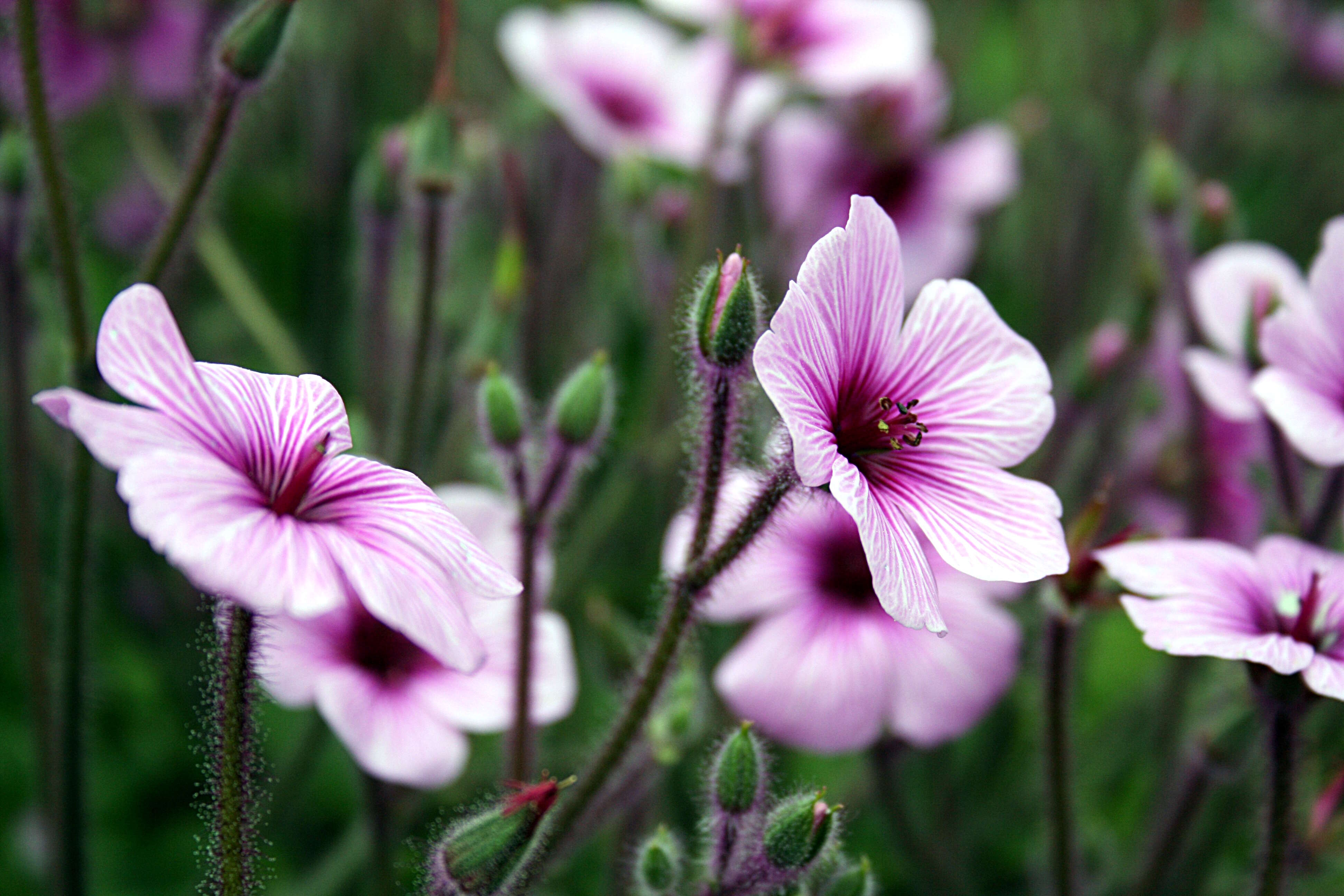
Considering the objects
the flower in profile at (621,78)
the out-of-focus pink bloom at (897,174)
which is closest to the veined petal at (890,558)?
the flower in profile at (621,78)

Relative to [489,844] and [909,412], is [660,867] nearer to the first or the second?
[489,844]

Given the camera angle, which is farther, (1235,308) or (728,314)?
(1235,308)

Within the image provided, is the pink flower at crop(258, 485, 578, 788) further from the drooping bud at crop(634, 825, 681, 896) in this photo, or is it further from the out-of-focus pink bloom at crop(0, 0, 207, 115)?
the out-of-focus pink bloom at crop(0, 0, 207, 115)

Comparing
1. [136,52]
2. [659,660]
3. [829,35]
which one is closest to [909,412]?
[659,660]

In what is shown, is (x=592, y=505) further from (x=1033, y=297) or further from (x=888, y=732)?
(x=1033, y=297)

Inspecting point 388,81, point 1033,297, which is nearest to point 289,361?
point 388,81

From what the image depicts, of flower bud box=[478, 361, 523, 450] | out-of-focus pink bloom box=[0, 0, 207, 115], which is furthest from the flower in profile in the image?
flower bud box=[478, 361, 523, 450]
